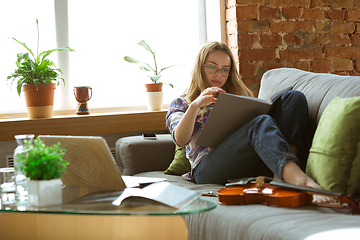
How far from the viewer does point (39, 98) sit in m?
2.37

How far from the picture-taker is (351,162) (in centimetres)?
130

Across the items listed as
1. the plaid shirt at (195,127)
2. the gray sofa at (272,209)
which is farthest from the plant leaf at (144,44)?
the plaid shirt at (195,127)

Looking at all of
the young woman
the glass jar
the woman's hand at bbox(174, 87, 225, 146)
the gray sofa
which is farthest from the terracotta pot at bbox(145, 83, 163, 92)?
the glass jar

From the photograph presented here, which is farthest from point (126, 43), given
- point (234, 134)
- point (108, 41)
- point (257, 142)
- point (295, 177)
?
point (295, 177)

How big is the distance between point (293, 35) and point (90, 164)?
2.08 m

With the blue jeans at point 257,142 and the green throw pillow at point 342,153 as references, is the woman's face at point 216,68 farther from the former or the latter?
the green throw pillow at point 342,153

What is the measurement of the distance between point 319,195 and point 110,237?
24.7 inches

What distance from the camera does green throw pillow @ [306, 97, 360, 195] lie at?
129cm

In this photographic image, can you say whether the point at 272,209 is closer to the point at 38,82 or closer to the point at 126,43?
the point at 38,82

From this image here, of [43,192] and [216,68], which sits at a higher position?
[216,68]

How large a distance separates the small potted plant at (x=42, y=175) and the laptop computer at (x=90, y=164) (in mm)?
142

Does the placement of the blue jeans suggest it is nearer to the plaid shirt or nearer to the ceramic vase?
the plaid shirt

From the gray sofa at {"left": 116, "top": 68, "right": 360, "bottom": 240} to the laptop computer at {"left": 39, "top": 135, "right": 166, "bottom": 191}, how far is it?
0.27m

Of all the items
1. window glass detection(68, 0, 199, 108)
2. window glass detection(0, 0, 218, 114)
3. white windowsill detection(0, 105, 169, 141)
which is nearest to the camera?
white windowsill detection(0, 105, 169, 141)
